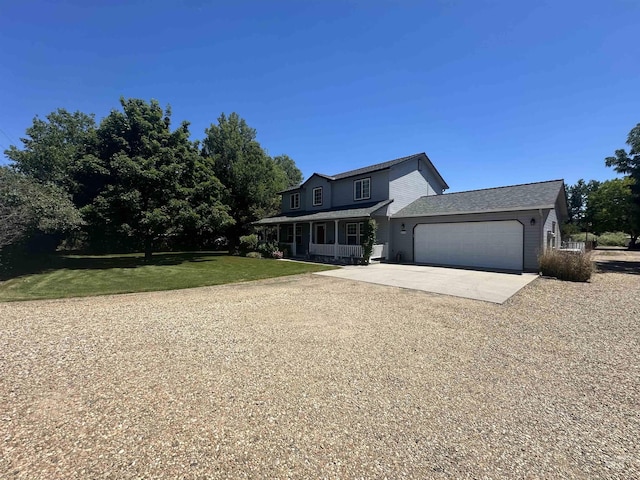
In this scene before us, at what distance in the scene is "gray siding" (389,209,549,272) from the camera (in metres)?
14.1

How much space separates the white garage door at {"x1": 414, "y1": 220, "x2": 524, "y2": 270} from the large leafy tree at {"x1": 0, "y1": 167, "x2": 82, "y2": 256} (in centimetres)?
1853

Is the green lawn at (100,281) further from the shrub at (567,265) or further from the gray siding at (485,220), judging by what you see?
the shrub at (567,265)

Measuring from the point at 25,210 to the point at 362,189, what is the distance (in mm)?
17737

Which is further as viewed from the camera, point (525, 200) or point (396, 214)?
point (396, 214)

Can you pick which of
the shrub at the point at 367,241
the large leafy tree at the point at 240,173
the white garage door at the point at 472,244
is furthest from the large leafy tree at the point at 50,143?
the white garage door at the point at 472,244

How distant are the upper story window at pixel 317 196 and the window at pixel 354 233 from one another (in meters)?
4.46

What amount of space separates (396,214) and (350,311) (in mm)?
13321

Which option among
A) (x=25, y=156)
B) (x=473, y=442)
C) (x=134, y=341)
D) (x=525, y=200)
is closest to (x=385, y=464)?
(x=473, y=442)

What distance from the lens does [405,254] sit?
19.1 meters

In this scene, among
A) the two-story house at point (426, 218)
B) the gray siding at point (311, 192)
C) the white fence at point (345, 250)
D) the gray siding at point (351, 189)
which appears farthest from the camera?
the gray siding at point (311, 192)

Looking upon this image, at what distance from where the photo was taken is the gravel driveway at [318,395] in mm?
2434

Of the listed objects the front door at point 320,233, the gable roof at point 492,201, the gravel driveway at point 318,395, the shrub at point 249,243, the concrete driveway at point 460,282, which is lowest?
the gravel driveway at point 318,395

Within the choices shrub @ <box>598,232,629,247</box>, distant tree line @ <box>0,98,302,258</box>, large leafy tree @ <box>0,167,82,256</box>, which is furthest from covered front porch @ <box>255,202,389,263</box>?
shrub @ <box>598,232,629,247</box>

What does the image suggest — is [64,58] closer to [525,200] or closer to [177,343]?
[177,343]
